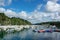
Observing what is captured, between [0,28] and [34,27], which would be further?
[34,27]

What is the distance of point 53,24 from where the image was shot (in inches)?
827

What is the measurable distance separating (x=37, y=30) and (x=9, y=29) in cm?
401

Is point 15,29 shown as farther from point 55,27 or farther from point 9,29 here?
point 55,27

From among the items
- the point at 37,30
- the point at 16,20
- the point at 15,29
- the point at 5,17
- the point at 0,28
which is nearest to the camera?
the point at 0,28

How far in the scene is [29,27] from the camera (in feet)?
71.7

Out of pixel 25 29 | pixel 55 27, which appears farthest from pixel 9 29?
pixel 55 27

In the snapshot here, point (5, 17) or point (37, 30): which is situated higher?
point (5, 17)

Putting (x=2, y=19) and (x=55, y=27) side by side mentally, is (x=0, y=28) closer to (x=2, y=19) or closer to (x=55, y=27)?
(x=2, y=19)

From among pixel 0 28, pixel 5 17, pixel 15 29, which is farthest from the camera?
pixel 5 17

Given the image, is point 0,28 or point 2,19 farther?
point 2,19

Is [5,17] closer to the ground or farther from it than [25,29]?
farther from it

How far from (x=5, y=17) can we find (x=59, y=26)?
6.31 metres

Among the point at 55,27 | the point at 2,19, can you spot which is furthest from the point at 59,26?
the point at 2,19

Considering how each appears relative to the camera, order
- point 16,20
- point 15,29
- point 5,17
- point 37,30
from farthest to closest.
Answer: point 16,20
point 5,17
point 37,30
point 15,29
